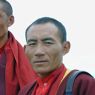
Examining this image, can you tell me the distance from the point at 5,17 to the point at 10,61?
2.07 feet

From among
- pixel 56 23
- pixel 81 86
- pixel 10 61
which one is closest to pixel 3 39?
pixel 10 61

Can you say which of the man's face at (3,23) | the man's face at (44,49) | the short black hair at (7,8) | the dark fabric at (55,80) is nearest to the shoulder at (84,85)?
the dark fabric at (55,80)

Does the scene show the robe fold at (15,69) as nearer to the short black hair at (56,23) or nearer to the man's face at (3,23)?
the man's face at (3,23)

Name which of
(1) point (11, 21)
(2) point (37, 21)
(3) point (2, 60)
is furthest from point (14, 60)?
(2) point (37, 21)

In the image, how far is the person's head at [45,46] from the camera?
14.7ft

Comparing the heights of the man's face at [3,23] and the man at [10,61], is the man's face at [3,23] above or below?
above

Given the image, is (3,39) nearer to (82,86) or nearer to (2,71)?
(2,71)

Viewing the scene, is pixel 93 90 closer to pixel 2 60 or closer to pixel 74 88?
pixel 74 88

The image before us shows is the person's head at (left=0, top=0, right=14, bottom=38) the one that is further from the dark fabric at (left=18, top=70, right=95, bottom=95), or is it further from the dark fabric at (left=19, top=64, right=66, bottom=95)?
the dark fabric at (left=18, top=70, right=95, bottom=95)

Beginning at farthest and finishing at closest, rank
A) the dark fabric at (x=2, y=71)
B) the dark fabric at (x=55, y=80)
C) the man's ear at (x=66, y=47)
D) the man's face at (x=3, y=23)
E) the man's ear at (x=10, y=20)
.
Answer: the man's ear at (x=10, y=20), the man's face at (x=3, y=23), the dark fabric at (x=2, y=71), the man's ear at (x=66, y=47), the dark fabric at (x=55, y=80)

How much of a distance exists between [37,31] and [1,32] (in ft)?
5.04

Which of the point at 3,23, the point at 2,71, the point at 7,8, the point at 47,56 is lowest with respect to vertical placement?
the point at 2,71

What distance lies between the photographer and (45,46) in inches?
178

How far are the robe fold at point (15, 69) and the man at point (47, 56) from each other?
111cm
